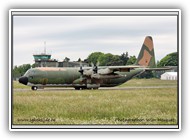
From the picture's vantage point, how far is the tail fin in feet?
29.7

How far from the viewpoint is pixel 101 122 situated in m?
8.45

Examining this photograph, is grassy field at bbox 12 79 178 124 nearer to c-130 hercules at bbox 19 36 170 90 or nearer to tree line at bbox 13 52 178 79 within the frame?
tree line at bbox 13 52 178 79

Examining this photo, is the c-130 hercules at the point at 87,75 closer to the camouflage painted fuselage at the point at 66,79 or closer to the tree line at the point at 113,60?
the camouflage painted fuselage at the point at 66,79

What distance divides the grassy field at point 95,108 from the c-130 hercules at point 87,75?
20.2 inches

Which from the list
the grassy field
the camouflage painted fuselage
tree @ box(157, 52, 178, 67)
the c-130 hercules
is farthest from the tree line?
the camouflage painted fuselage

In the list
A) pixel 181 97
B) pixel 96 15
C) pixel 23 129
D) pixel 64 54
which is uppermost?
pixel 96 15

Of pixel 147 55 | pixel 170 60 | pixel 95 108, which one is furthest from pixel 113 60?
pixel 170 60

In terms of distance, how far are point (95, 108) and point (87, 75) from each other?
5699mm

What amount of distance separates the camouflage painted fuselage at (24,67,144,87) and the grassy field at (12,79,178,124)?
1244 millimetres

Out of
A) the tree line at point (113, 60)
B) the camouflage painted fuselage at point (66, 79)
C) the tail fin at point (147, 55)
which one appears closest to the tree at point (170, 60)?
the tree line at point (113, 60)

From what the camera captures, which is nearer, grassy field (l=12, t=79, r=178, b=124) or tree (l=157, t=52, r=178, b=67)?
grassy field (l=12, t=79, r=178, b=124)

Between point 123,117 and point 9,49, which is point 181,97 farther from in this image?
point 9,49
